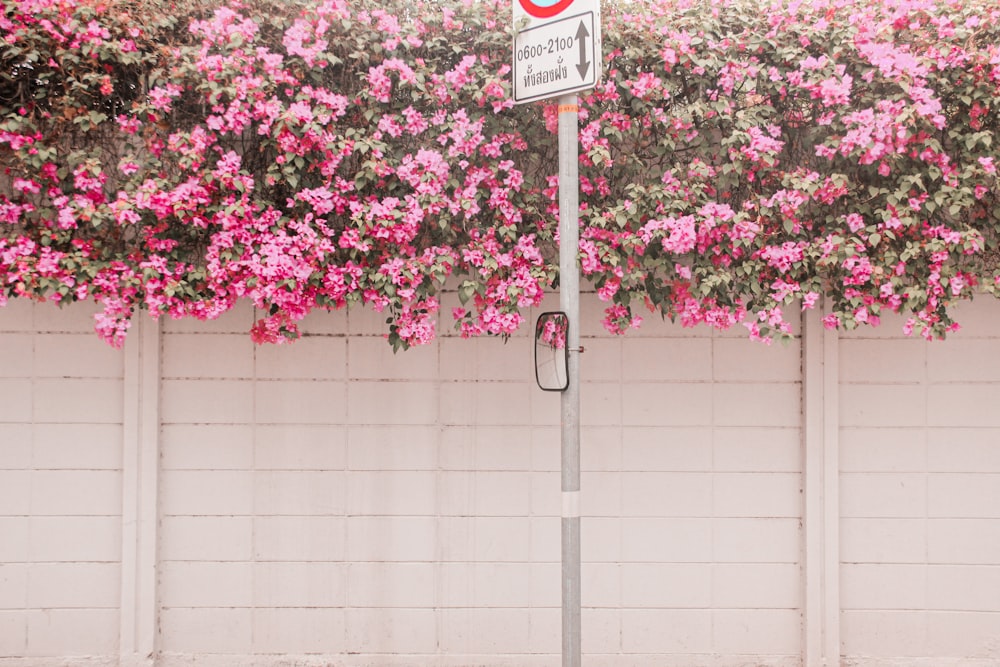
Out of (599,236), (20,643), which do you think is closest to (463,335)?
(599,236)

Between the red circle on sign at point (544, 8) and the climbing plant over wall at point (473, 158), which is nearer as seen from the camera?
the red circle on sign at point (544, 8)

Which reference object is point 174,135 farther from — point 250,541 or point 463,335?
point 250,541

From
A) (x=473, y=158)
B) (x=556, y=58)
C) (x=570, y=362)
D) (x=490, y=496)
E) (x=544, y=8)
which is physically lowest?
(x=490, y=496)

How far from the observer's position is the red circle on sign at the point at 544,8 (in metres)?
3.14

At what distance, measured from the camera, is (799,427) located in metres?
4.61

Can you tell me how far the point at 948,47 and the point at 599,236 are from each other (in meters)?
1.80

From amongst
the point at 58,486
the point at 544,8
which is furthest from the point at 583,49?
the point at 58,486

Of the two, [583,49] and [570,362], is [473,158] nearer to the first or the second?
A: [583,49]

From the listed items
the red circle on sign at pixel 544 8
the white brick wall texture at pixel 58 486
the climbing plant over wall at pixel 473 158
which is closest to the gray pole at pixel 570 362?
the red circle on sign at pixel 544 8

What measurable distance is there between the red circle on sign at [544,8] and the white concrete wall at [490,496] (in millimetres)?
1825

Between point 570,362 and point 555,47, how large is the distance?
118 centimetres

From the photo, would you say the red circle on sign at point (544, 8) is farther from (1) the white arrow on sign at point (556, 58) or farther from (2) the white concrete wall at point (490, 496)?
(2) the white concrete wall at point (490, 496)

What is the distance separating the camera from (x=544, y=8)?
3199mm

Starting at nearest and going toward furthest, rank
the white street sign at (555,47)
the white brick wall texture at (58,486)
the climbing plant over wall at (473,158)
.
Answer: the white street sign at (555,47) < the climbing plant over wall at (473,158) < the white brick wall texture at (58,486)
